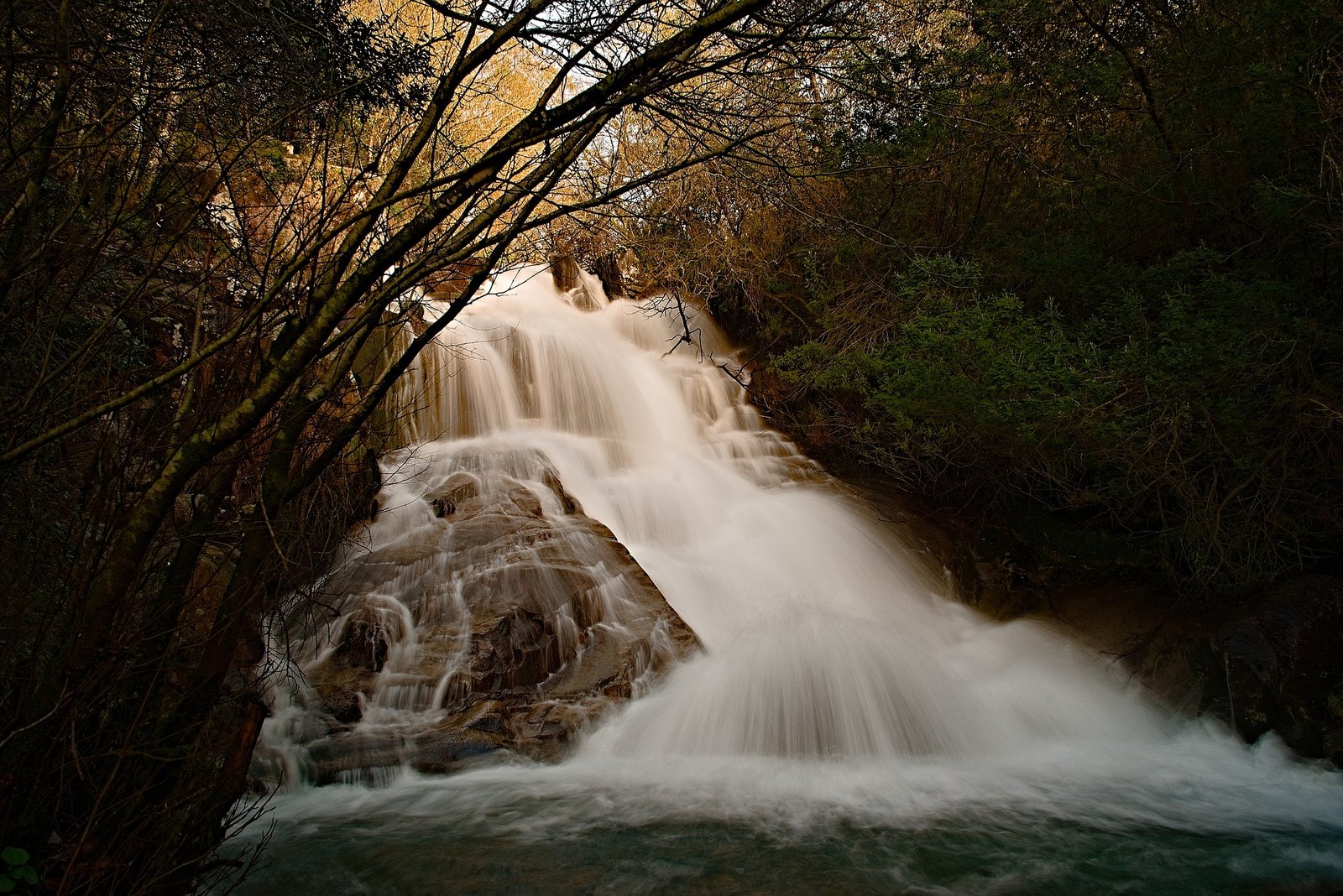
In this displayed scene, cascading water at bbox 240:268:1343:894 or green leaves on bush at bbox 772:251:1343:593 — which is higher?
green leaves on bush at bbox 772:251:1343:593

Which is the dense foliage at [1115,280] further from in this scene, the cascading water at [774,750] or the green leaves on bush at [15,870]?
the green leaves on bush at [15,870]

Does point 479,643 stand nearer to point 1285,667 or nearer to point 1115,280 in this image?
point 1285,667

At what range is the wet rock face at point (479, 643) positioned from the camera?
5.63m

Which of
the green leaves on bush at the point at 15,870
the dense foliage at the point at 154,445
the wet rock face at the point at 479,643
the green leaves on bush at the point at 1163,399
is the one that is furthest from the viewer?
the green leaves on bush at the point at 1163,399

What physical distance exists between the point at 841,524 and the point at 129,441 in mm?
7850

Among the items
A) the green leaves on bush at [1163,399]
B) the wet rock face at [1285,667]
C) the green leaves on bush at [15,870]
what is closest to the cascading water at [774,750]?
the wet rock face at [1285,667]

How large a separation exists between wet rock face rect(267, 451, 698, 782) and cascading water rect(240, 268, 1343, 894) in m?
0.04

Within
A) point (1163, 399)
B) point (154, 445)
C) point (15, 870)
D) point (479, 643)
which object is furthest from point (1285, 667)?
point (15, 870)

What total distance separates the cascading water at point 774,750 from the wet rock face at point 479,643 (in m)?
0.04

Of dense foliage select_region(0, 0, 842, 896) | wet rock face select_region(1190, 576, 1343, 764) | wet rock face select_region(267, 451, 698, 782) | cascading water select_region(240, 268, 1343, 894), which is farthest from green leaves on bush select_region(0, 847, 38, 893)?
wet rock face select_region(1190, 576, 1343, 764)

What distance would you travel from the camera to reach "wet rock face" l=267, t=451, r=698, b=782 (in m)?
5.63

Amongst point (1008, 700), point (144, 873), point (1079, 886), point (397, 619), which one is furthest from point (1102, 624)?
point (144, 873)

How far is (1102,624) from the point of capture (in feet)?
24.8

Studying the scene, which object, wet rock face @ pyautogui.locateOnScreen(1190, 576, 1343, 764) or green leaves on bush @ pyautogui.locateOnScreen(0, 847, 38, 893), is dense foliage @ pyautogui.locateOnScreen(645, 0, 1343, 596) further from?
green leaves on bush @ pyautogui.locateOnScreen(0, 847, 38, 893)
